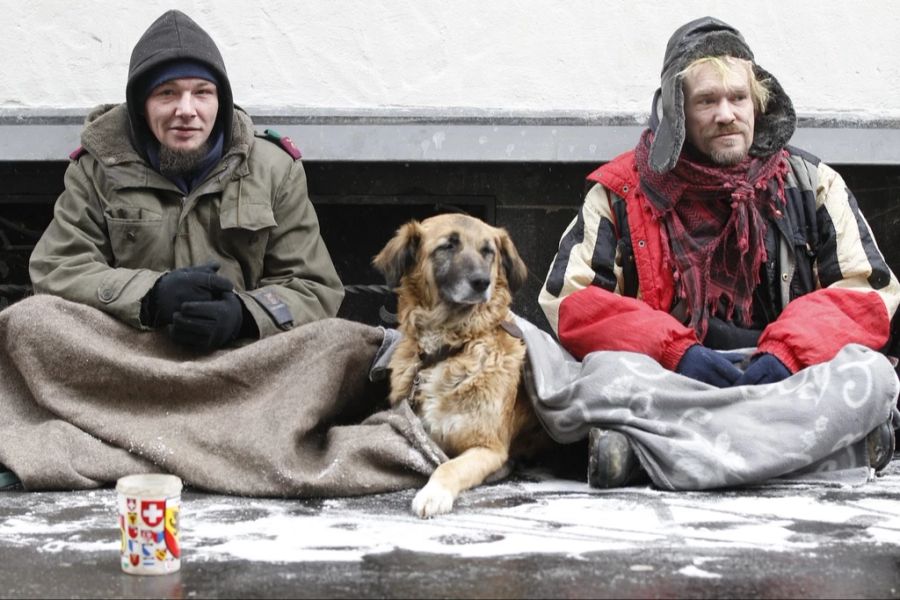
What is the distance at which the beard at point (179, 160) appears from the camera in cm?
464

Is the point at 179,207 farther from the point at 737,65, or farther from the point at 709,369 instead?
the point at 737,65

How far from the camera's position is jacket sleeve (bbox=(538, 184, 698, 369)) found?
4438 millimetres

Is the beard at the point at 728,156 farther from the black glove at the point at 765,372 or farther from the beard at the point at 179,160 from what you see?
the beard at the point at 179,160

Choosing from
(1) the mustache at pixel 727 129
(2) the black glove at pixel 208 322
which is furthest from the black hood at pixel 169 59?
(1) the mustache at pixel 727 129

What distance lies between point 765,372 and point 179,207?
2080 millimetres

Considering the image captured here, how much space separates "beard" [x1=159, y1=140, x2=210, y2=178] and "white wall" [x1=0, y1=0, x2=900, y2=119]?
2.96 ft

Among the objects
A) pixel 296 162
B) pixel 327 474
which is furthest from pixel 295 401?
pixel 296 162

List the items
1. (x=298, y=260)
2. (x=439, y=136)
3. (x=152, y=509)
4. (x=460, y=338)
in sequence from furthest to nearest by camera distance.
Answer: (x=439, y=136), (x=298, y=260), (x=460, y=338), (x=152, y=509)

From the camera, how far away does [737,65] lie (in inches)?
186

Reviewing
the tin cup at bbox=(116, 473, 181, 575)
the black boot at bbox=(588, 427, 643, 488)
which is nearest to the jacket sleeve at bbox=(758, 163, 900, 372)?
the black boot at bbox=(588, 427, 643, 488)

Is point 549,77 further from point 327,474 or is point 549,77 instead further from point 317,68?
point 327,474

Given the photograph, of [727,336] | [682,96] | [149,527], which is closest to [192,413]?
[149,527]

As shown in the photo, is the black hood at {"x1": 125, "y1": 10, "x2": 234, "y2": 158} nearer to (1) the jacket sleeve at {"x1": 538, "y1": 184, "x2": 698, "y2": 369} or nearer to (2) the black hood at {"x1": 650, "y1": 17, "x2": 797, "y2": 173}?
(1) the jacket sleeve at {"x1": 538, "y1": 184, "x2": 698, "y2": 369}

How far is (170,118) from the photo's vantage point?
15.2ft
